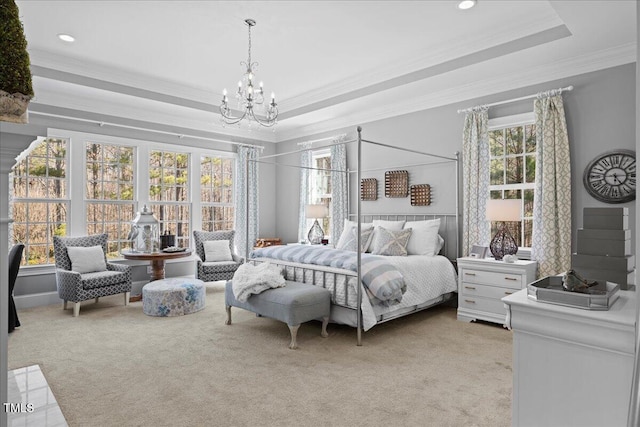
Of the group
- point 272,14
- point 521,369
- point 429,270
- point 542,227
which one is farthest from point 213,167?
point 521,369

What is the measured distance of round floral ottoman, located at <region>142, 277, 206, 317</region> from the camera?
438 cm

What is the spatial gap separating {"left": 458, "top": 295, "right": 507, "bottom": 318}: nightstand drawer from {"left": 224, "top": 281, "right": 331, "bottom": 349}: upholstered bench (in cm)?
165

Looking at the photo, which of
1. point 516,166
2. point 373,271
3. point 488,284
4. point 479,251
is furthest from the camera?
point 516,166

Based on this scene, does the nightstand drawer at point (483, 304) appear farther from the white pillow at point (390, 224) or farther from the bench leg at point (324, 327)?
the bench leg at point (324, 327)

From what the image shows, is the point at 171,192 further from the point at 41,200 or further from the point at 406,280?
the point at 406,280

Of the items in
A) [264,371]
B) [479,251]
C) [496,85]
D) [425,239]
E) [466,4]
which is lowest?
[264,371]

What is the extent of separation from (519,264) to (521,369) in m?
2.93

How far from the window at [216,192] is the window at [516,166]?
4311 mm

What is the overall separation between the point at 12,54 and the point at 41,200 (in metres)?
5.25

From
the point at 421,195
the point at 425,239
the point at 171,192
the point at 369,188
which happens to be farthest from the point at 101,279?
the point at 421,195

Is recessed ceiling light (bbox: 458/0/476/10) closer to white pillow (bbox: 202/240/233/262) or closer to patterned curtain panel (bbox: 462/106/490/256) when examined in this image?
patterned curtain panel (bbox: 462/106/490/256)

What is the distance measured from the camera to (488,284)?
4.10m

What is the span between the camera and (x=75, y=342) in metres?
3.53

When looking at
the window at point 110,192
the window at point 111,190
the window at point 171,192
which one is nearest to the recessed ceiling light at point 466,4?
the window at point 111,190
